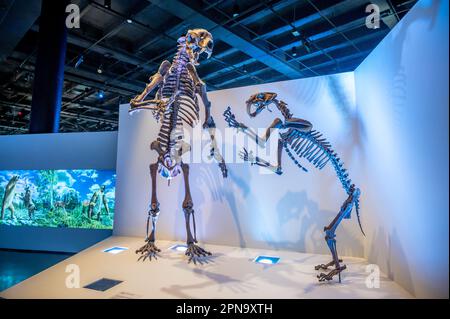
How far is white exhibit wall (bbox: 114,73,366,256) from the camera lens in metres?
4.36

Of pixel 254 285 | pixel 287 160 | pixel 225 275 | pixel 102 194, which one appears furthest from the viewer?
pixel 102 194

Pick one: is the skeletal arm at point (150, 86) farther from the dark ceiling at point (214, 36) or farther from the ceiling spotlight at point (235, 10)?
the ceiling spotlight at point (235, 10)

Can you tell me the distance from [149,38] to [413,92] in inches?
302

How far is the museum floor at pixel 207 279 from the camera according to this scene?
2816 millimetres

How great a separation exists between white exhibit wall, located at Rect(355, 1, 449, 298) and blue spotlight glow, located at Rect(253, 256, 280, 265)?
4.58 ft

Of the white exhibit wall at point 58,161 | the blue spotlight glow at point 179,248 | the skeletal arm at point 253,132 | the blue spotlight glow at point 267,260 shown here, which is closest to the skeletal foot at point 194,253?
the blue spotlight glow at point 179,248

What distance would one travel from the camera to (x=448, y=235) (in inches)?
82.0

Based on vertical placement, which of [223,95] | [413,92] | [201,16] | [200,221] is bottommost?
[200,221]

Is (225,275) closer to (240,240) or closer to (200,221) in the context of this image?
(240,240)

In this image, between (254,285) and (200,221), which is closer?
(254,285)

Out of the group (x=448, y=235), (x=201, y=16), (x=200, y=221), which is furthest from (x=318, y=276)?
(x=201, y=16)

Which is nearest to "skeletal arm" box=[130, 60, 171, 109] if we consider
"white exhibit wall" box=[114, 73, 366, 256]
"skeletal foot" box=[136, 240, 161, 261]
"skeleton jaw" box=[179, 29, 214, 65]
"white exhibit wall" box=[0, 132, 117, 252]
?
"skeleton jaw" box=[179, 29, 214, 65]

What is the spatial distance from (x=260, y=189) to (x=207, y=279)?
2016 millimetres

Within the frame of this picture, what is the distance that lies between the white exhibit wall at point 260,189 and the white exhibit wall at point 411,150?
0.56m
